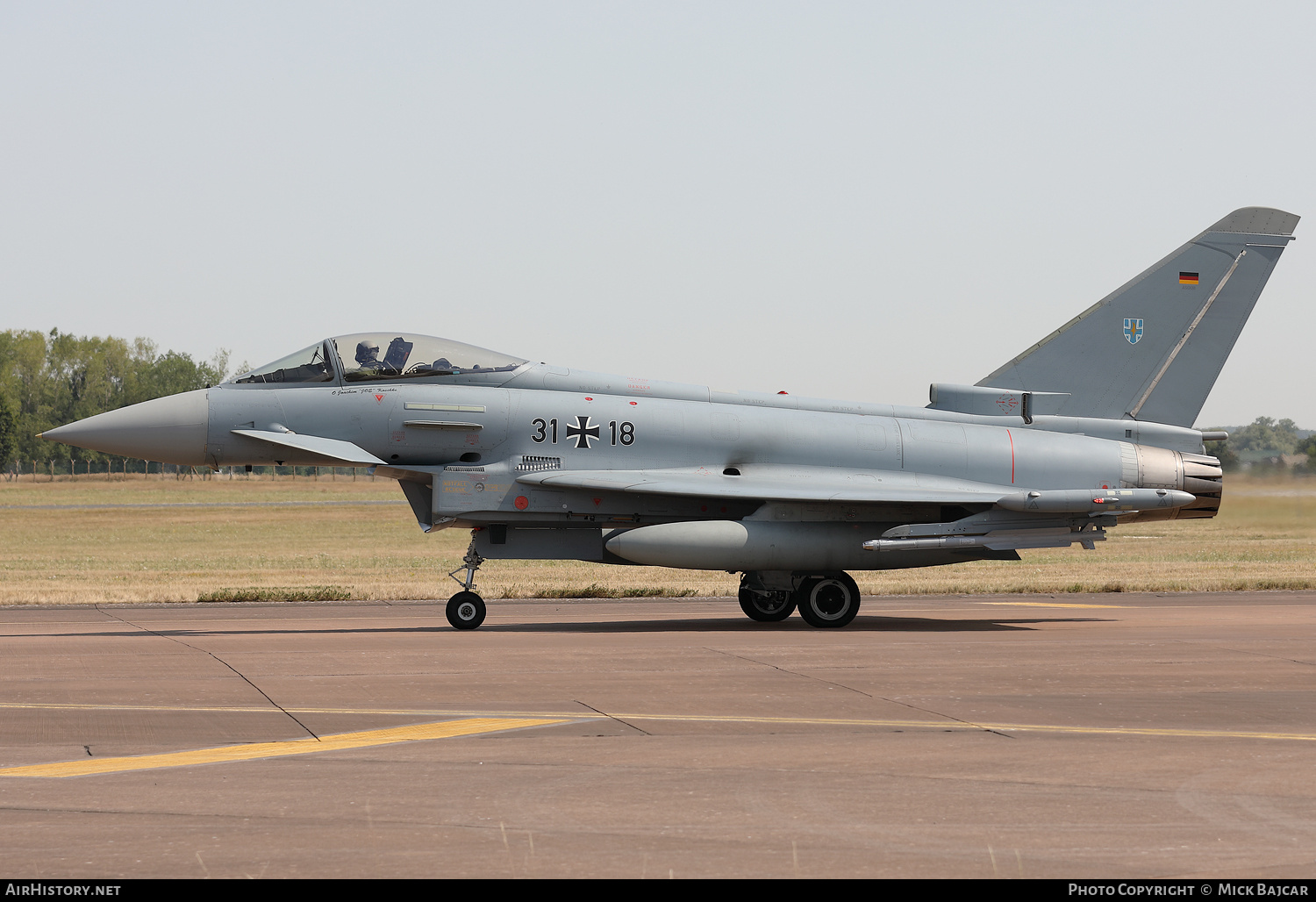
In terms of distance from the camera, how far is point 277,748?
8203 mm

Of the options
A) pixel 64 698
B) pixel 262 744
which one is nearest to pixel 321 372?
pixel 64 698

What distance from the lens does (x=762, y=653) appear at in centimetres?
1344

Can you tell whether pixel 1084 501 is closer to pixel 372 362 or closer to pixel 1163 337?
pixel 1163 337

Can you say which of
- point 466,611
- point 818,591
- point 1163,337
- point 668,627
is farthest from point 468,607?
point 1163,337

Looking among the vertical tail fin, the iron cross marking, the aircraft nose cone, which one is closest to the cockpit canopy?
the aircraft nose cone

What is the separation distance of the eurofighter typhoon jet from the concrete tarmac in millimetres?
1718

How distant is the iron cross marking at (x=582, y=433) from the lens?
16844mm

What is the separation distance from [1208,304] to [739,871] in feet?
52.4

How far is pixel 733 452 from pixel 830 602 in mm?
2371

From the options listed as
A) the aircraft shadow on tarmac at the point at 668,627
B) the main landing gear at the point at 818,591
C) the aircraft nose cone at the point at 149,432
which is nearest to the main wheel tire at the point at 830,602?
the main landing gear at the point at 818,591

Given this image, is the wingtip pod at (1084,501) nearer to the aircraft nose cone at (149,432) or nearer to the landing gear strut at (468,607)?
the landing gear strut at (468,607)

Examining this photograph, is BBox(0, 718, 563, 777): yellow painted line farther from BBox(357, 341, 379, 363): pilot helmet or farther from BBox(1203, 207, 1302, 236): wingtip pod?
BBox(1203, 207, 1302, 236): wingtip pod

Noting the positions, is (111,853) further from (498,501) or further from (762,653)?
(498,501)

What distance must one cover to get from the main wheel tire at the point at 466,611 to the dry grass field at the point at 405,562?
5.93 m
